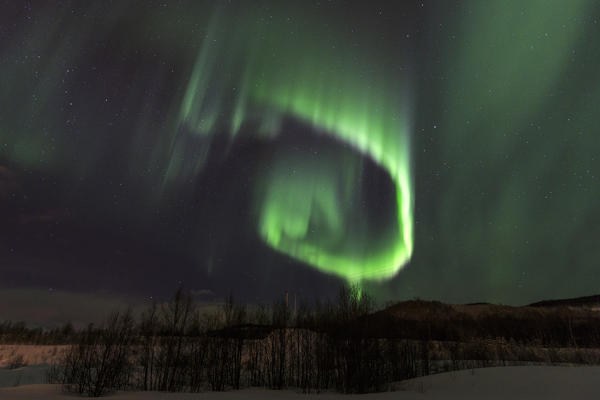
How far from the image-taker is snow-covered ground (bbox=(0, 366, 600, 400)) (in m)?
13.8

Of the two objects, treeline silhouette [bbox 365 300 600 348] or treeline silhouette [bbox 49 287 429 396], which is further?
treeline silhouette [bbox 365 300 600 348]

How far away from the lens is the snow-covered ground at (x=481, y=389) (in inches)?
545

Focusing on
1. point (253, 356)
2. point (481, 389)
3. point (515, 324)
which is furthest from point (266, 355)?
point (515, 324)

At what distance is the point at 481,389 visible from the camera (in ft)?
52.7

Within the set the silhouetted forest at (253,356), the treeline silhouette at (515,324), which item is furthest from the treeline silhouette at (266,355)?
the treeline silhouette at (515,324)

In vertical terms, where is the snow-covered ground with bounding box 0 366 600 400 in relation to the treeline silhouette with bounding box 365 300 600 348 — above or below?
Result: above

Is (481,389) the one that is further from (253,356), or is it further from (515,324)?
(515,324)

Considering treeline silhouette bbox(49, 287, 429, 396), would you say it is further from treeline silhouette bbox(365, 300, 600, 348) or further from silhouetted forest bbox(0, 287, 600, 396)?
treeline silhouette bbox(365, 300, 600, 348)

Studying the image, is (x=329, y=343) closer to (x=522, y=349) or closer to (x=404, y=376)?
(x=404, y=376)

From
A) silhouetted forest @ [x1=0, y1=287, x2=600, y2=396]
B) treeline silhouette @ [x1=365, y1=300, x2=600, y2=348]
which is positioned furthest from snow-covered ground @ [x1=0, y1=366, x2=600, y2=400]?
treeline silhouette @ [x1=365, y1=300, x2=600, y2=348]

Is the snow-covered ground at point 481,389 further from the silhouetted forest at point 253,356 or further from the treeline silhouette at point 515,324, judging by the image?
the treeline silhouette at point 515,324

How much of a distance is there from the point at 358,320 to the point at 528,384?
26.6 feet

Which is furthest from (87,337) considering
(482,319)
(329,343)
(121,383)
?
(482,319)

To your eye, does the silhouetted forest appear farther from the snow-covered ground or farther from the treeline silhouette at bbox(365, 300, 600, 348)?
the treeline silhouette at bbox(365, 300, 600, 348)
